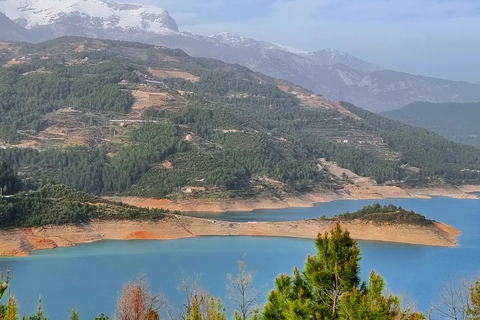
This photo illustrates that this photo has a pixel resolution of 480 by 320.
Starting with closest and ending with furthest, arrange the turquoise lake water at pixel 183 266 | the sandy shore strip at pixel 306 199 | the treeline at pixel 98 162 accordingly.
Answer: the turquoise lake water at pixel 183 266
the sandy shore strip at pixel 306 199
the treeline at pixel 98 162

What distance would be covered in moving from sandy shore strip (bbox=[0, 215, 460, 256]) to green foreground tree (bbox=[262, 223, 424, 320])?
2815 centimetres

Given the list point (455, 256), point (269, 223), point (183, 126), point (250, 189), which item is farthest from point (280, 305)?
point (183, 126)

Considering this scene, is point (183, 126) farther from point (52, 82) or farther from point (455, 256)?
point (455, 256)

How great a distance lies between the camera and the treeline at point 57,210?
3925cm

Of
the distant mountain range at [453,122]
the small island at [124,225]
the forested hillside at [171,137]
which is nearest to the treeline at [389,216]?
the small island at [124,225]

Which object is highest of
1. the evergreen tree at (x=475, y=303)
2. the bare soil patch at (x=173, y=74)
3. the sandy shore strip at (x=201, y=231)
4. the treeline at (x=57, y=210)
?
the bare soil patch at (x=173, y=74)

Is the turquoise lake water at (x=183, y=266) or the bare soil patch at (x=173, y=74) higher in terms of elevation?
the bare soil patch at (x=173, y=74)

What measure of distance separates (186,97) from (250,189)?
26128mm

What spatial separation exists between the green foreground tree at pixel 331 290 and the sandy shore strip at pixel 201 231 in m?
28.2

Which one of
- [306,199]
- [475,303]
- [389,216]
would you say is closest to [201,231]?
[389,216]

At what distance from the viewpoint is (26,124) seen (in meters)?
76.0

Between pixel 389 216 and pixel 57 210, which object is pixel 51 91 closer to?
pixel 57 210

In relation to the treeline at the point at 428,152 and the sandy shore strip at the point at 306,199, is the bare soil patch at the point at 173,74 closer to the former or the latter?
the treeline at the point at 428,152

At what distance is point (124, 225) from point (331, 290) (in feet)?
111
